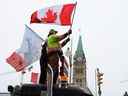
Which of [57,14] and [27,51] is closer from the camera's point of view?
[57,14]

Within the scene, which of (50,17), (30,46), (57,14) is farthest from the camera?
(30,46)

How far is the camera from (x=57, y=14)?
33.6 ft

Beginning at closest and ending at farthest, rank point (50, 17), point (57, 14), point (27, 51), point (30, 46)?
point (57, 14) < point (50, 17) < point (27, 51) < point (30, 46)

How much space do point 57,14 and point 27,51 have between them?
1.21 metres

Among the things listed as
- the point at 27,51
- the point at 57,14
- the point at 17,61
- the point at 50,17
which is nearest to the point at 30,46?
the point at 27,51

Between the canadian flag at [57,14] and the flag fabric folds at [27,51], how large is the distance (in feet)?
2.28

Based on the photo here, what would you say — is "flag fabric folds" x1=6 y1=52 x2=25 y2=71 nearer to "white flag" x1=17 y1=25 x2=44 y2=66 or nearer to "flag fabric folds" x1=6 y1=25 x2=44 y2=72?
"flag fabric folds" x1=6 y1=25 x2=44 y2=72

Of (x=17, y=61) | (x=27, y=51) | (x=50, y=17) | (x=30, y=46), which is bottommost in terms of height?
(x=17, y=61)

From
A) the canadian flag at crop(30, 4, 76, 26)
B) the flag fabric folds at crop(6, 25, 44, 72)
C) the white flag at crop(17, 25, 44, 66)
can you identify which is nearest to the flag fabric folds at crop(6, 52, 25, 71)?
the flag fabric folds at crop(6, 25, 44, 72)

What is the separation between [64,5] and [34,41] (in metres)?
1.32

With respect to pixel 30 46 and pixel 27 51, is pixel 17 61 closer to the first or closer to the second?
pixel 27 51

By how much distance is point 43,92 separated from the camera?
631cm

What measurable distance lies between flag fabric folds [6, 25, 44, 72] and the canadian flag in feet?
2.28

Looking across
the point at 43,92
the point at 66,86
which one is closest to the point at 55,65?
the point at 66,86
